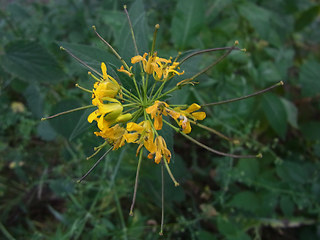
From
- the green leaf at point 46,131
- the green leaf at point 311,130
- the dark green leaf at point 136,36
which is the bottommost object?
the green leaf at point 311,130

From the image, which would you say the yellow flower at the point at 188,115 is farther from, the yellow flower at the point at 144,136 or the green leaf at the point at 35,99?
the green leaf at the point at 35,99

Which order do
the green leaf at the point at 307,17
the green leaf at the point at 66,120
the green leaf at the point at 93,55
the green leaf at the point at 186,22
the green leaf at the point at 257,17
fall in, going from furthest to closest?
the green leaf at the point at 307,17, the green leaf at the point at 257,17, the green leaf at the point at 186,22, the green leaf at the point at 66,120, the green leaf at the point at 93,55

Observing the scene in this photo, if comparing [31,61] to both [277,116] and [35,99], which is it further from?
[277,116]

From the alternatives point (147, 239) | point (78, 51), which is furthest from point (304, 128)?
point (78, 51)

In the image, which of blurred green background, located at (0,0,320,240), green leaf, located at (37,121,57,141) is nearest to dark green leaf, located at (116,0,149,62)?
blurred green background, located at (0,0,320,240)

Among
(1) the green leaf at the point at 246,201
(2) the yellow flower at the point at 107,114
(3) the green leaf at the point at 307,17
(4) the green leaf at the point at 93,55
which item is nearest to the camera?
(2) the yellow flower at the point at 107,114

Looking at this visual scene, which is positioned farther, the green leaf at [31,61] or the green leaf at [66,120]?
the green leaf at [31,61]

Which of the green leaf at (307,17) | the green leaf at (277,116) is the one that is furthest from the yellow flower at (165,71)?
the green leaf at (307,17)

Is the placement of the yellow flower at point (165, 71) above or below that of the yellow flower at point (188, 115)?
above
